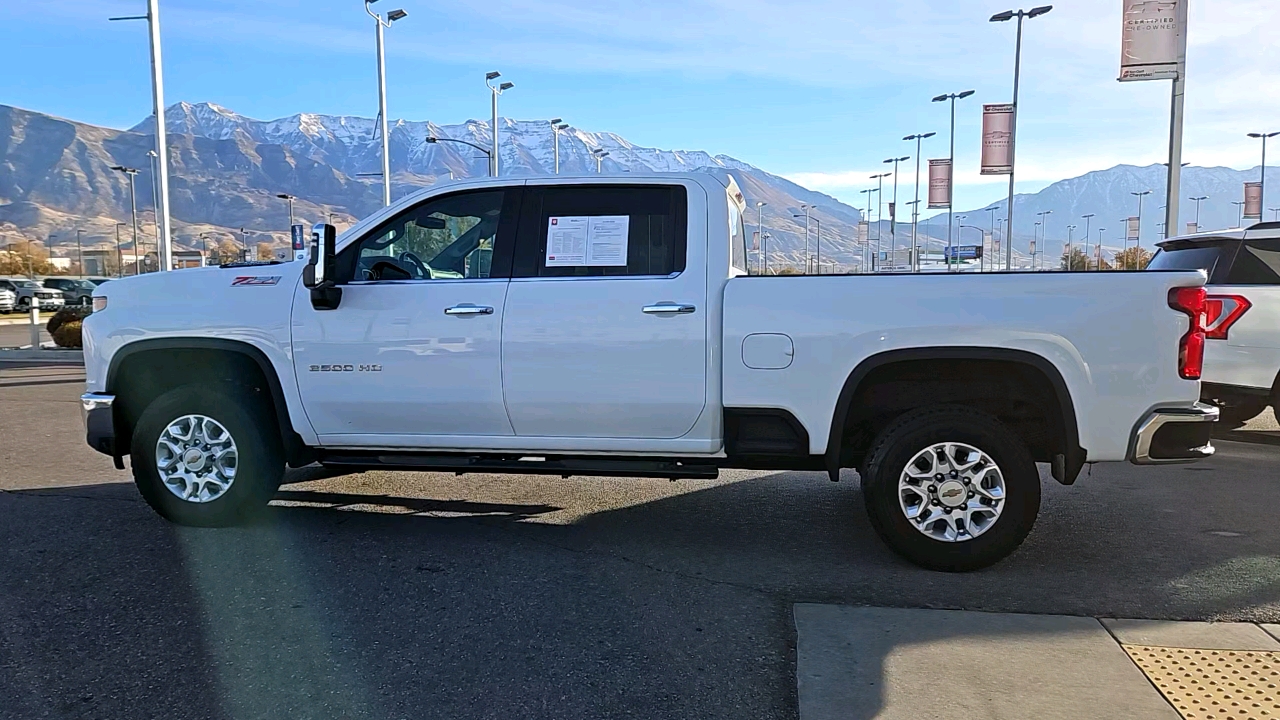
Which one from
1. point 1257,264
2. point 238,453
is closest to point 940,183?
point 1257,264

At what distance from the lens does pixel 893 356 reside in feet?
14.9

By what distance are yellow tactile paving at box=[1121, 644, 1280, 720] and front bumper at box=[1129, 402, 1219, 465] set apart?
1.05m

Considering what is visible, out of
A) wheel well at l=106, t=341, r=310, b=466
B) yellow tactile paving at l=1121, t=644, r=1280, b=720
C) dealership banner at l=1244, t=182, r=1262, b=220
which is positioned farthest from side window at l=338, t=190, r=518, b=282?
dealership banner at l=1244, t=182, r=1262, b=220

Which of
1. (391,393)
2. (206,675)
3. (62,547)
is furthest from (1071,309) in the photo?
(62,547)

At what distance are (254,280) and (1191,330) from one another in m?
4.99

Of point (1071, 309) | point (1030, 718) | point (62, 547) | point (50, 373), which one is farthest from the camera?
point (50, 373)

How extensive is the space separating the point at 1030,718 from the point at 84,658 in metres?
3.55

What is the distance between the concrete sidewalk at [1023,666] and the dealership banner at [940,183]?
1579 inches

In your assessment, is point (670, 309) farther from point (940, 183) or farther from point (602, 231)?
point (940, 183)

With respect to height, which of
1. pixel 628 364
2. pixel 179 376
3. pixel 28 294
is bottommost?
pixel 28 294

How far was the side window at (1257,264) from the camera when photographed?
7598 mm

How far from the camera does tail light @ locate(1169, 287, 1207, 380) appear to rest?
4.35 metres

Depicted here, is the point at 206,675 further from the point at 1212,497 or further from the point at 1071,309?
the point at 1212,497

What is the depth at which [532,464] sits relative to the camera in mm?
5125
